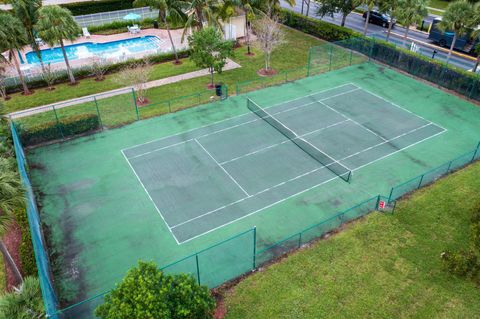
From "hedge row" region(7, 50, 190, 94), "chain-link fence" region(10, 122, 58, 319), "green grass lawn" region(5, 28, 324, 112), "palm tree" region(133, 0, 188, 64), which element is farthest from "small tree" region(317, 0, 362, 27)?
"chain-link fence" region(10, 122, 58, 319)

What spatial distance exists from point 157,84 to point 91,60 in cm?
952

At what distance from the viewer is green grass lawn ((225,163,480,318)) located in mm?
15797

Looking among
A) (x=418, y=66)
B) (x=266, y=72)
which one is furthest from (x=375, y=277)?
(x=418, y=66)

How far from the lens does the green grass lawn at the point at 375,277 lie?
51.8 ft

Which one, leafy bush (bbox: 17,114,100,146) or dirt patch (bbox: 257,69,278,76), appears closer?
leafy bush (bbox: 17,114,100,146)

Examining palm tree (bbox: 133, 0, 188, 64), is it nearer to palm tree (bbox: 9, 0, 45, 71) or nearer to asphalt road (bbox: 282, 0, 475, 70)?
palm tree (bbox: 9, 0, 45, 71)

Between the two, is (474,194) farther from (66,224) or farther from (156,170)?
(66,224)

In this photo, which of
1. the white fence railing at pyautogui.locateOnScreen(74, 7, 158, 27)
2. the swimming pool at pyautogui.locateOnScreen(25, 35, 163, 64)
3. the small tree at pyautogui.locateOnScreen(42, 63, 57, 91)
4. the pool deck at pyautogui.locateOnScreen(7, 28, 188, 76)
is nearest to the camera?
the small tree at pyautogui.locateOnScreen(42, 63, 57, 91)

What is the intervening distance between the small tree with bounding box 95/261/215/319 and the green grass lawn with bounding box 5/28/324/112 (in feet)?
70.7

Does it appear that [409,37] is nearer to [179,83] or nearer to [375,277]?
[179,83]

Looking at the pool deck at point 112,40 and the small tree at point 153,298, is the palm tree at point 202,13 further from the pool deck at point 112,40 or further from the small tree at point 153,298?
the small tree at point 153,298

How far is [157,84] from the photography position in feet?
114

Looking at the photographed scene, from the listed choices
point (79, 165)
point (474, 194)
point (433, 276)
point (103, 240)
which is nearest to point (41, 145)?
point (79, 165)

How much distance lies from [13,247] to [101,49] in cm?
3027
